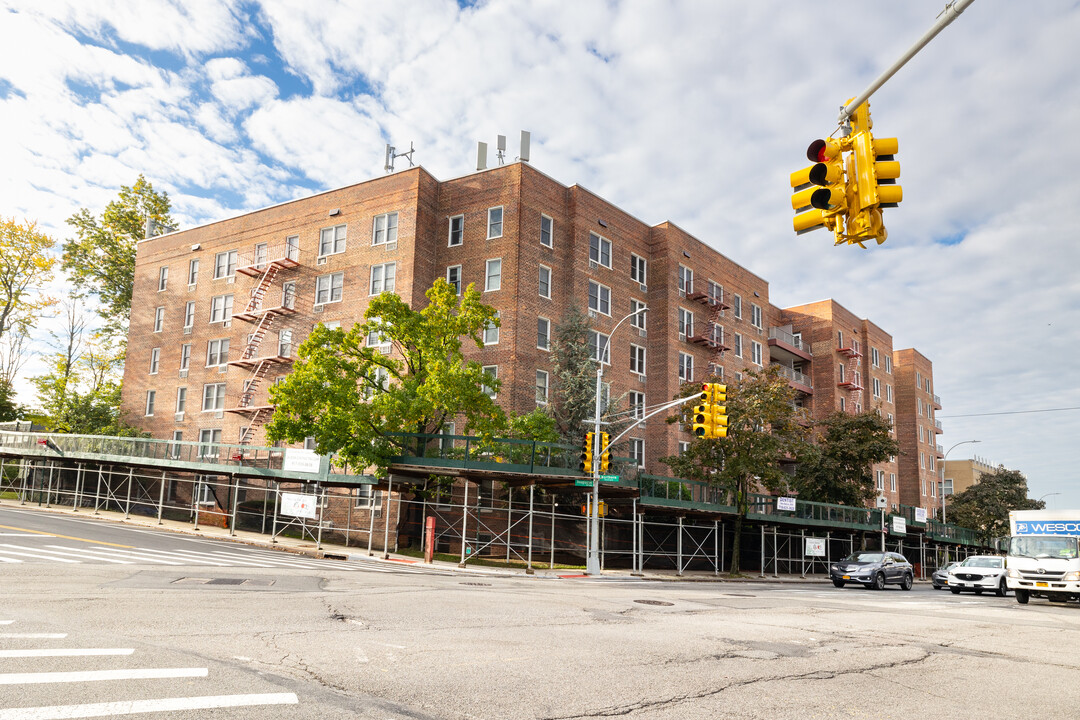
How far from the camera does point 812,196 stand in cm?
806

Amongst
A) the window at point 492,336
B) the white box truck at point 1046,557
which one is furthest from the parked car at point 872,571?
the window at point 492,336

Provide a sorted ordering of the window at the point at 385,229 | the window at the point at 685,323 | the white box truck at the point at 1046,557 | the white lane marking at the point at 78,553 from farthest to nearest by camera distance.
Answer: the window at the point at 685,323 → the window at the point at 385,229 → the white box truck at the point at 1046,557 → the white lane marking at the point at 78,553

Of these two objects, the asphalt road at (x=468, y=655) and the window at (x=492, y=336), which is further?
the window at (x=492, y=336)

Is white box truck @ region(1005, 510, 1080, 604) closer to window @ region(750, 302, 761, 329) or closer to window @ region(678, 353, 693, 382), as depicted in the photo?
window @ region(678, 353, 693, 382)

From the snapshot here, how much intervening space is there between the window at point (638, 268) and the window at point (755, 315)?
482 inches

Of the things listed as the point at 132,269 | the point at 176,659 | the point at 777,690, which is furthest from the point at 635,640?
the point at 132,269

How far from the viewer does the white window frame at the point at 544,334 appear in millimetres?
38656

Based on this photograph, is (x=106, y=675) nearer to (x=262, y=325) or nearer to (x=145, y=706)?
(x=145, y=706)

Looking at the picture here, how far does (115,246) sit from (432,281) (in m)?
30.5

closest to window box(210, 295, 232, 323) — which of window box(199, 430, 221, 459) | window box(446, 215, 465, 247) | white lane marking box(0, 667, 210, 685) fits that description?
window box(199, 430, 221, 459)

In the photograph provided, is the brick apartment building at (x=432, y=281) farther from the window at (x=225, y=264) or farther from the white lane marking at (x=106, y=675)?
the white lane marking at (x=106, y=675)

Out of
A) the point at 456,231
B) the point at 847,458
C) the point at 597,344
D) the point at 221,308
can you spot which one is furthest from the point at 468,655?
the point at 847,458

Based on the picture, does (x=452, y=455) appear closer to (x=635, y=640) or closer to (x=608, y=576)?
(x=608, y=576)

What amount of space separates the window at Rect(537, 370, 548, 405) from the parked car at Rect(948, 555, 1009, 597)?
62.0ft
